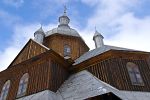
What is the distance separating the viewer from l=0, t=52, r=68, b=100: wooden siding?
13.7 m

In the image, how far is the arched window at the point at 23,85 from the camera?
14391 millimetres

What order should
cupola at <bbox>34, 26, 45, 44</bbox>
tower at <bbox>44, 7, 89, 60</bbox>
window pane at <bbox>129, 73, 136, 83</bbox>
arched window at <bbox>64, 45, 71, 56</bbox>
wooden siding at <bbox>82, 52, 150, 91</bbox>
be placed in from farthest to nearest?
1. cupola at <bbox>34, 26, 45, 44</bbox>
2. tower at <bbox>44, 7, 89, 60</bbox>
3. arched window at <bbox>64, 45, 71, 56</bbox>
4. window pane at <bbox>129, 73, 136, 83</bbox>
5. wooden siding at <bbox>82, 52, 150, 91</bbox>

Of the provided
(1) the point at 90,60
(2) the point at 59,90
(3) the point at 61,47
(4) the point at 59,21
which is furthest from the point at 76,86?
(4) the point at 59,21

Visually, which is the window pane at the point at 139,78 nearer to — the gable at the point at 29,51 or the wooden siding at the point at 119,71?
the wooden siding at the point at 119,71

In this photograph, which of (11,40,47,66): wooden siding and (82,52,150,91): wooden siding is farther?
(11,40,47,66): wooden siding

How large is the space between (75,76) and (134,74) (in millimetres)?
3686

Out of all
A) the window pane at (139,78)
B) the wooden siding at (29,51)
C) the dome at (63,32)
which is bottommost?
the window pane at (139,78)

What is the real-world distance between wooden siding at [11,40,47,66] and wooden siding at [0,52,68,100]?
654 millimetres

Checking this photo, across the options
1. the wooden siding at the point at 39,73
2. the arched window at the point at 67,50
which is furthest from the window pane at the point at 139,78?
the arched window at the point at 67,50

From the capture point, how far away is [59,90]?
1362cm

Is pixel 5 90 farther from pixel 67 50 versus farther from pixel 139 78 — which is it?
pixel 139 78

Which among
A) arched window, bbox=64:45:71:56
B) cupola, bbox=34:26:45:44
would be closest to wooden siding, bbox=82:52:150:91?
arched window, bbox=64:45:71:56

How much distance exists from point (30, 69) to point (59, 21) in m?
9.85

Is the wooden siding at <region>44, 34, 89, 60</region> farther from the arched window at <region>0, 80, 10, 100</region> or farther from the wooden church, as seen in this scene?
the arched window at <region>0, 80, 10, 100</region>
